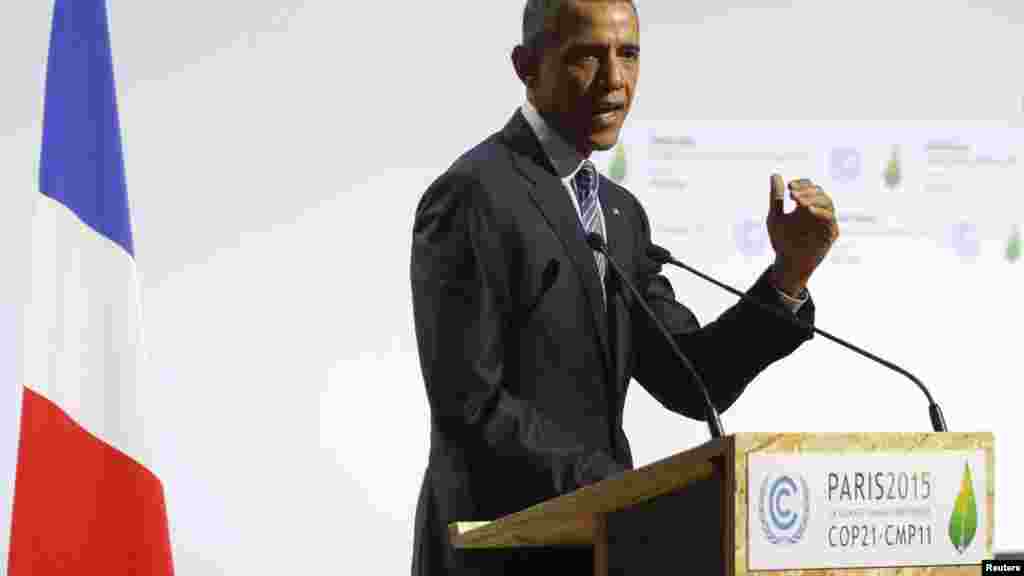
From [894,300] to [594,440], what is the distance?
2.73 m

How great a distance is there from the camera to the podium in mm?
1528

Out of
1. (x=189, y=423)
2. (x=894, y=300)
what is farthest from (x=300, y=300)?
(x=894, y=300)

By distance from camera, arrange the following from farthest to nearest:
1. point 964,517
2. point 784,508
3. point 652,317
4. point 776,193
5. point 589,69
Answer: point 589,69 → point 776,193 → point 652,317 → point 964,517 → point 784,508

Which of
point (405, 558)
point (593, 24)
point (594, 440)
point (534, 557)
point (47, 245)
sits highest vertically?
point (593, 24)

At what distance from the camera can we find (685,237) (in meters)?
4.64

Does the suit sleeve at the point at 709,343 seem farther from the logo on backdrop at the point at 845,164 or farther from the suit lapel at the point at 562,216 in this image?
the logo on backdrop at the point at 845,164

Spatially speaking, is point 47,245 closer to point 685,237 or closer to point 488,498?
point 488,498

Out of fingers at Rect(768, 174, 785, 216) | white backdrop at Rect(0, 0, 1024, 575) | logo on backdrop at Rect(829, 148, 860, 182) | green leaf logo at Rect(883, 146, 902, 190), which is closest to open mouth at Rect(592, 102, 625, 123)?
fingers at Rect(768, 174, 785, 216)

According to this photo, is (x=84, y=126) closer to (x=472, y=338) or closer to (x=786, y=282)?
(x=472, y=338)

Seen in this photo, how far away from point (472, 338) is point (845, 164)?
2812mm

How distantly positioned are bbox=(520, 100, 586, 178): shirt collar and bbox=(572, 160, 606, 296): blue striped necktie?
0.6 inches

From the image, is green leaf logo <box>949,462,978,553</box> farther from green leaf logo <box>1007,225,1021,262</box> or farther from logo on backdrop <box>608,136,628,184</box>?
green leaf logo <box>1007,225,1021,262</box>

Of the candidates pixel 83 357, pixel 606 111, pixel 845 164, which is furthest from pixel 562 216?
pixel 845 164

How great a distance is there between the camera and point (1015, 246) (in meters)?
4.86
